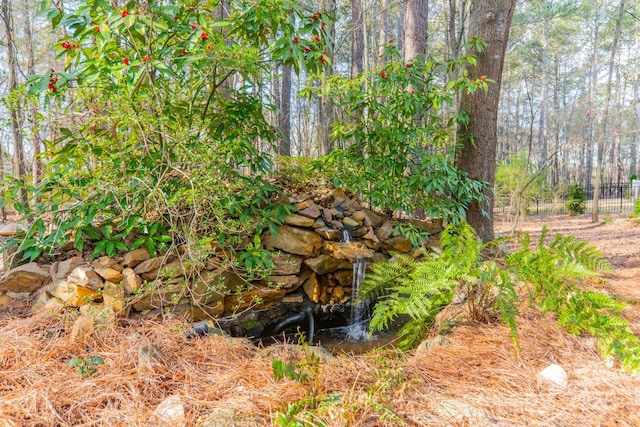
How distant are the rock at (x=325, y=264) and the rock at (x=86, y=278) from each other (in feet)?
4.67

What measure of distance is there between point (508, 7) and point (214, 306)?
11.1 feet

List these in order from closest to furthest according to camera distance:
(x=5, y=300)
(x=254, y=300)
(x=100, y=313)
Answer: (x=100, y=313) → (x=5, y=300) → (x=254, y=300)

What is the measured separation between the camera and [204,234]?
2219 millimetres

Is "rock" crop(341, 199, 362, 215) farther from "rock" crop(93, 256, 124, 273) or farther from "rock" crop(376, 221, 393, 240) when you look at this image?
"rock" crop(93, 256, 124, 273)

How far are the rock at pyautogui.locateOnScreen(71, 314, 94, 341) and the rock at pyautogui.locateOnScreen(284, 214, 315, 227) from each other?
4.64 ft

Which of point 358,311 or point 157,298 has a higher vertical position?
point 157,298

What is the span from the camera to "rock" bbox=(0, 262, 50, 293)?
2.00m

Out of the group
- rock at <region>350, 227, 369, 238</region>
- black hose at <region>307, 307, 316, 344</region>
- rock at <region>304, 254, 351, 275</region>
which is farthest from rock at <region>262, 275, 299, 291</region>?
rock at <region>350, 227, 369, 238</region>

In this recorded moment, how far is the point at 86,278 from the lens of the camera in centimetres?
196

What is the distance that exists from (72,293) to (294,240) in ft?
4.74

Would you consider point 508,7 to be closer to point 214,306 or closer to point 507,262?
point 507,262

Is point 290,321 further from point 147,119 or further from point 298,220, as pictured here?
point 147,119

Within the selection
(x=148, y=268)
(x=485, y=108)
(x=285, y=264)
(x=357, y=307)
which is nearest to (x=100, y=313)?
(x=148, y=268)

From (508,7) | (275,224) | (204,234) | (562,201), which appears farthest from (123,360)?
(562,201)
